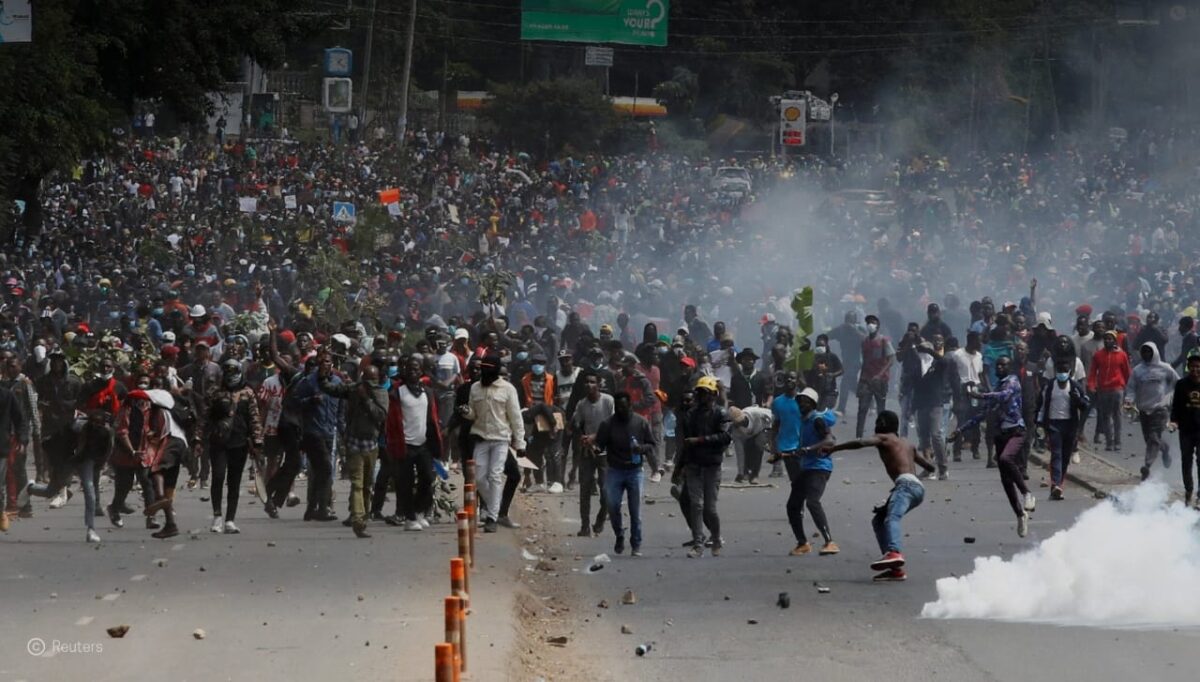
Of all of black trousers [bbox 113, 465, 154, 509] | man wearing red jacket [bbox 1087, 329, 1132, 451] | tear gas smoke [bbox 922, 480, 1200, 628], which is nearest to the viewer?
tear gas smoke [bbox 922, 480, 1200, 628]

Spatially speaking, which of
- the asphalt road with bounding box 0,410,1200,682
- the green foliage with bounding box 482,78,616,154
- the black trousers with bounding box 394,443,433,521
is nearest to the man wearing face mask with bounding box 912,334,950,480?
the asphalt road with bounding box 0,410,1200,682

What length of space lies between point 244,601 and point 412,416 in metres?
4.37

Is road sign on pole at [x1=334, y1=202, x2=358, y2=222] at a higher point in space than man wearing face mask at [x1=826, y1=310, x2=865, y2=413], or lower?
higher

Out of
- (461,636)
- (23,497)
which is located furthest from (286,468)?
(461,636)

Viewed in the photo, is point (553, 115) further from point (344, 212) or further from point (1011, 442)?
point (1011, 442)

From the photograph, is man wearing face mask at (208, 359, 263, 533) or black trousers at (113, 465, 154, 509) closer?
man wearing face mask at (208, 359, 263, 533)

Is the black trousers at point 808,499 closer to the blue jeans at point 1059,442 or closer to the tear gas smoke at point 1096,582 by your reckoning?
the tear gas smoke at point 1096,582

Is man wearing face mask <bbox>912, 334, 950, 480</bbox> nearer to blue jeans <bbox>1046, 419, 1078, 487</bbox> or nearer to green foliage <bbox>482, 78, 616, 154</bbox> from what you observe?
blue jeans <bbox>1046, 419, 1078, 487</bbox>

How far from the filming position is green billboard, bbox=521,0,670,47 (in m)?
51.9

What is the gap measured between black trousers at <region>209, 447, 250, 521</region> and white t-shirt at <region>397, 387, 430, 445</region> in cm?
136

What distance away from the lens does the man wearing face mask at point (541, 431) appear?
21.0 meters

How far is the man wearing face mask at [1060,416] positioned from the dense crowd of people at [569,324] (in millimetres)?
36

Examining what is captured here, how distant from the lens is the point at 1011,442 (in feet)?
58.0

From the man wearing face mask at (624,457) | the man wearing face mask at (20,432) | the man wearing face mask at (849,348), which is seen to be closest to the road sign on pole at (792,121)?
the man wearing face mask at (849,348)
